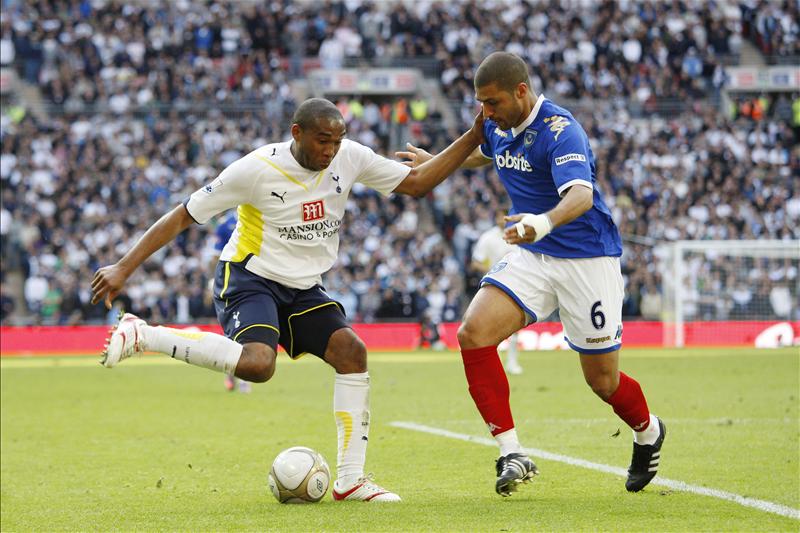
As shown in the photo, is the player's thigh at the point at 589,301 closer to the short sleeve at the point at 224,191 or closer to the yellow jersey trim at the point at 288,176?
the yellow jersey trim at the point at 288,176

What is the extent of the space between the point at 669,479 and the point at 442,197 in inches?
1011

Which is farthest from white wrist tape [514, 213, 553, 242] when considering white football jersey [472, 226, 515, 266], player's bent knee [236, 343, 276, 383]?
white football jersey [472, 226, 515, 266]

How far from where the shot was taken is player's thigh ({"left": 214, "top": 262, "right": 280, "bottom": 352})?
7402 millimetres

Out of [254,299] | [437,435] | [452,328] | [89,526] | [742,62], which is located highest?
[742,62]

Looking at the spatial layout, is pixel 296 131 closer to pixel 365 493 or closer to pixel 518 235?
pixel 518 235

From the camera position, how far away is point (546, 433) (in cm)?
1126

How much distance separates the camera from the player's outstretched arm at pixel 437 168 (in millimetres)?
8109

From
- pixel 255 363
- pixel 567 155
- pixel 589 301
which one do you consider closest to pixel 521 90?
pixel 567 155

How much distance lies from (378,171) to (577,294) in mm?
1571

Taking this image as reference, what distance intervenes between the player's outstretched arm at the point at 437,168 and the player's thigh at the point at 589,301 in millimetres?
1035

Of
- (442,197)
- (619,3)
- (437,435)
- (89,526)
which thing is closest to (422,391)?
(437,435)

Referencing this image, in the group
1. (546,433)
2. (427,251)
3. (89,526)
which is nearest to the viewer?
(89,526)

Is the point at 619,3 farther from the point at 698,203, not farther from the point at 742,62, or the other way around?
the point at 698,203

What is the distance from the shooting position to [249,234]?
7844 millimetres
